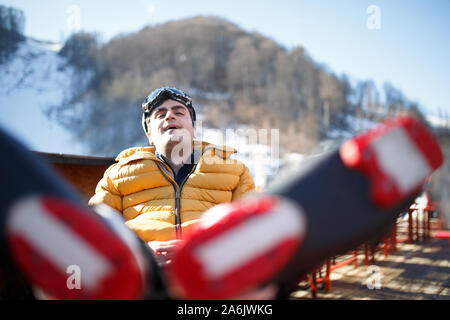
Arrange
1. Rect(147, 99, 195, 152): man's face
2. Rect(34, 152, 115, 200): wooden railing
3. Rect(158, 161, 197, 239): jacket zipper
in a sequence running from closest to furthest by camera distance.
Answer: Rect(158, 161, 197, 239): jacket zipper, Rect(147, 99, 195, 152): man's face, Rect(34, 152, 115, 200): wooden railing

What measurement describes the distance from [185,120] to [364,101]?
133 ft

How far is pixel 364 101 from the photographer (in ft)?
123

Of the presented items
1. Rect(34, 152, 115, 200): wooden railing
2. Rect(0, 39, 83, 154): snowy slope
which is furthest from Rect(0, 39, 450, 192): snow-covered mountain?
Rect(34, 152, 115, 200): wooden railing

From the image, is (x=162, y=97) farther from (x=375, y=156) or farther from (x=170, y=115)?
(x=375, y=156)

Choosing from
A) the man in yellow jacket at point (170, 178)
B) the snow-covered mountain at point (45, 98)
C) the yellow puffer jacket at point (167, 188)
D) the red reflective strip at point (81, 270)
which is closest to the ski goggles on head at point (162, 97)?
the man in yellow jacket at point (170, 178)

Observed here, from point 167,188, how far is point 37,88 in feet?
135

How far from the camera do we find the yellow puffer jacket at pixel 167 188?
4.30ft

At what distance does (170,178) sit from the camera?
1400mm

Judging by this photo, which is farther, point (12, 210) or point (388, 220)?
point (388, 220)

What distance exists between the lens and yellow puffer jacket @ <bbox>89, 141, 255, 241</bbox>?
131 cm

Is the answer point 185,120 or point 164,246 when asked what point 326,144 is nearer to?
point 164,246

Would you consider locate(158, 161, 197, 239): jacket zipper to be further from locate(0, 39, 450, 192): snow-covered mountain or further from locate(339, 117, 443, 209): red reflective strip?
locate(0, 39, 450, 192): snow-covered mountain

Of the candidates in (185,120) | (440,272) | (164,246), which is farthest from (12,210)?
(440,272)

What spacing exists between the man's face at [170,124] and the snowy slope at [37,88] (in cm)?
3015
